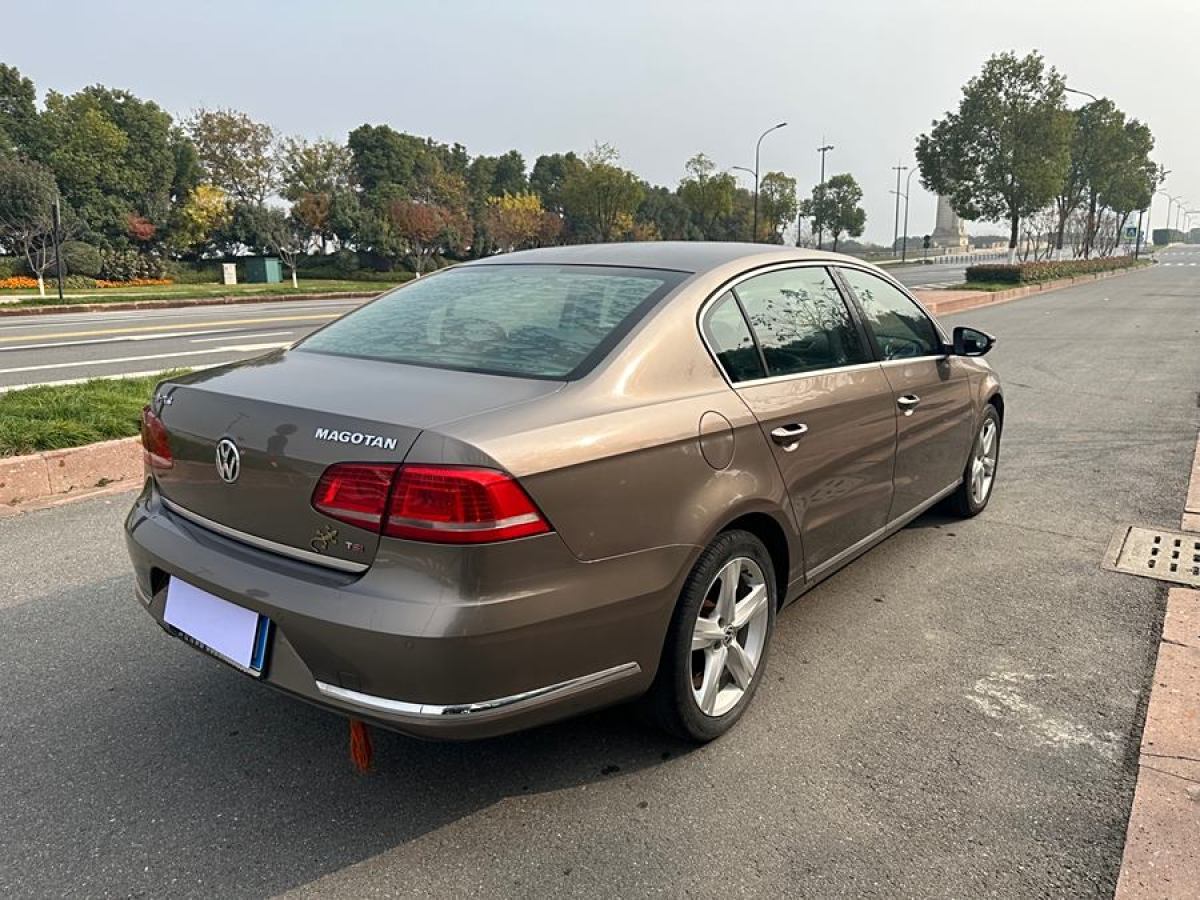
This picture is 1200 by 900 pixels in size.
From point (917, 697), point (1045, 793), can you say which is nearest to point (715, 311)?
point (917, 697)

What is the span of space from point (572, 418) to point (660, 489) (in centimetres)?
32

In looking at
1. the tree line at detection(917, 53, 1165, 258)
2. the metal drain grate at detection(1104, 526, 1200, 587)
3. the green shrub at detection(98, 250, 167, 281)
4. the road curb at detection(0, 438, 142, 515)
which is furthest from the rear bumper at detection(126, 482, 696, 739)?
the green shrub at detection(98, 250, 167, 281)

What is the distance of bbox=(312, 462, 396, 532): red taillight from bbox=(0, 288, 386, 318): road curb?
67.9 feet

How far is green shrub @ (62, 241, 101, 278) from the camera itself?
3850cm

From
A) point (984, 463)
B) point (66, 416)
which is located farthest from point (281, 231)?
point (984, 463)

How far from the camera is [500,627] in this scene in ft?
6.84

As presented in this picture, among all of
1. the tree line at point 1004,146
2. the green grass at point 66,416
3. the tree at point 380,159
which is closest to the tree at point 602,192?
the tree at point 380,159

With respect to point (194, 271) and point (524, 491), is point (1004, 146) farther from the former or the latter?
point (194, 271)

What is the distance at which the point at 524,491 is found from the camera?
211 cm

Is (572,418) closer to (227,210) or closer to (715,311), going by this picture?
(715,311)

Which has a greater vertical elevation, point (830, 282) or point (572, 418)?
point (830, 282)

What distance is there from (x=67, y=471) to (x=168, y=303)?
24.0 metres

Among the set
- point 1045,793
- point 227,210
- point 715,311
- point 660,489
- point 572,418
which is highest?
point 227,210

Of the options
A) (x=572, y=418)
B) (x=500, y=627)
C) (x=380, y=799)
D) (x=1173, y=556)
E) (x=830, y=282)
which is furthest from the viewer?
(x=1173, y=556)
